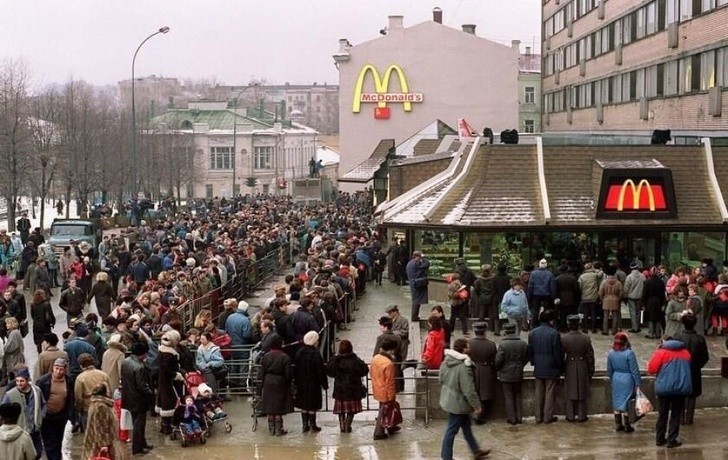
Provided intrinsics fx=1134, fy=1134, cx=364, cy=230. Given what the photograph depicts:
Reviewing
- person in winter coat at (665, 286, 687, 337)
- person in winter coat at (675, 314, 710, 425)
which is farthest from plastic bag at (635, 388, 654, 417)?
person in winter coat at (665, 286, 687, 337)

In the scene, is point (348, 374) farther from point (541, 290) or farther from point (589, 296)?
point (589, 296)

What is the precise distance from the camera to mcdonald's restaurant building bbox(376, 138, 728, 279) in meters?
23.6

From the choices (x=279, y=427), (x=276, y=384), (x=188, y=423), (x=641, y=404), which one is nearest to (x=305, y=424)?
(x=279, y=427)

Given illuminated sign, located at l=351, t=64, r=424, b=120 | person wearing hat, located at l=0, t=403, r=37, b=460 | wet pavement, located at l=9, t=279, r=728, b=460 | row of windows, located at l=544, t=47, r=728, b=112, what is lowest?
wet pavement, located at l=9, t=279, r=728, b=460

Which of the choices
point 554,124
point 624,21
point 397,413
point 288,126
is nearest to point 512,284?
point 397,413

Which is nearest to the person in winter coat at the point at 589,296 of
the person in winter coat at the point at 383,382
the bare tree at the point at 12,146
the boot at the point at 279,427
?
the person in winter coat at the point at 383,382

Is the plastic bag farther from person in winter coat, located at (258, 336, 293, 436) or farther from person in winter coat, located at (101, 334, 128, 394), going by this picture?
person in winter coat, located at (101, 334, 128, 394)

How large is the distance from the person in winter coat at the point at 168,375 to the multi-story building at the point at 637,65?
25.8 metres

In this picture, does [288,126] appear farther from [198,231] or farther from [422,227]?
[422,227]

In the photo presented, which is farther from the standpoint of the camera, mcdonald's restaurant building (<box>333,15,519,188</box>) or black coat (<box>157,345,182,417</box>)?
mcdonald's restaurant building (<box>333,15,519,188</box>)

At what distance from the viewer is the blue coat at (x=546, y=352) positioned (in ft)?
49.9

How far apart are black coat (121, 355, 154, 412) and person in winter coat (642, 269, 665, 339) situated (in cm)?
944

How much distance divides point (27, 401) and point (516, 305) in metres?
8.56

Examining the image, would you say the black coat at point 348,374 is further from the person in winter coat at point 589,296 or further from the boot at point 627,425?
the person in winter coat at point 589,296
